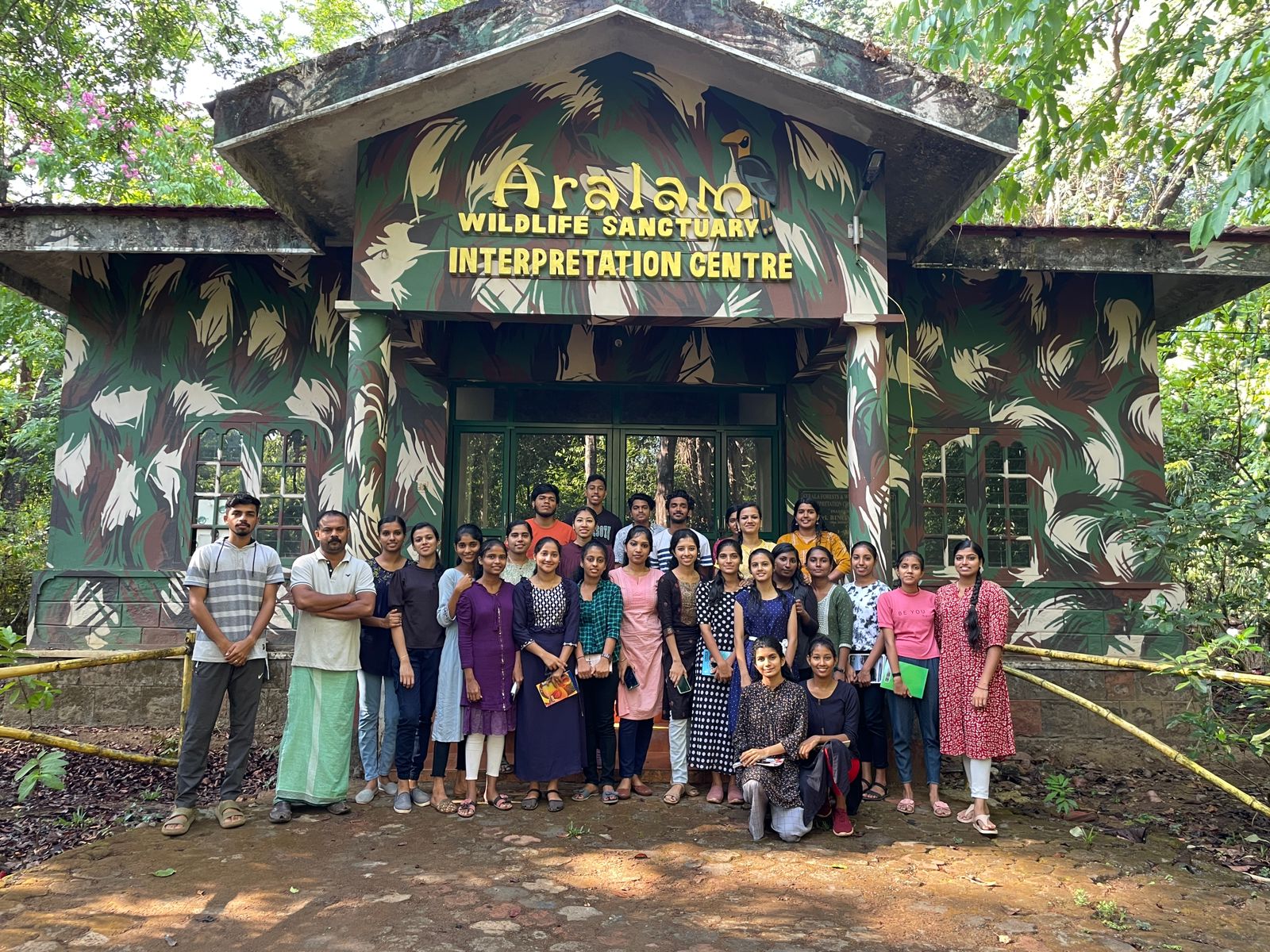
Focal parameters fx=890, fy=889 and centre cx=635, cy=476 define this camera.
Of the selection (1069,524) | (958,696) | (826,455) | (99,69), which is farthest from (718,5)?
(99,69)

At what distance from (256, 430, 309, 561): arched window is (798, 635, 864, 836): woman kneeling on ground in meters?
4.97

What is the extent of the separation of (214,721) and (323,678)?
0.59 metres

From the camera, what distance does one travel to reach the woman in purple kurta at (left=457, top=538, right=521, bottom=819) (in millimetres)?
5133

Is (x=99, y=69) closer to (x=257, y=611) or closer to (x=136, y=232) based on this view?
(x=136, y=232)

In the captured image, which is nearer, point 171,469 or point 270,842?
point 270,842

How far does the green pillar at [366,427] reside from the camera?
6.02 m

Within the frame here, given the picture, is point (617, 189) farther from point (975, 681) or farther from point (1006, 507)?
point (1006, 507)

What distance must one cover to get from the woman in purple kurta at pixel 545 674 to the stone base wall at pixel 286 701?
299 cm

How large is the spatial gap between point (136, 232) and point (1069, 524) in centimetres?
817

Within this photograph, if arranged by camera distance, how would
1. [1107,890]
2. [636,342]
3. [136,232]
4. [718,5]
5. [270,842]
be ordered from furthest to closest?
[636,342], [136,232], [718,5], [270,842], [1107,890]

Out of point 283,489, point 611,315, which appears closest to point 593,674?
point 611,315

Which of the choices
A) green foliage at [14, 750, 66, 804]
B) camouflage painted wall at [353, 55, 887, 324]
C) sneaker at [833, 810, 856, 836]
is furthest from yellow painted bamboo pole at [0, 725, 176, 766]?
sneaker at [833, 810, 856, 836]

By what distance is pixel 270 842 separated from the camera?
4.54m

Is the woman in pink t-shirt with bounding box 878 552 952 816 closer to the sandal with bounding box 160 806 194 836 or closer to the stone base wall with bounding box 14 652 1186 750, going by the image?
the stone base wall with bounding box 14 652 1186 750
